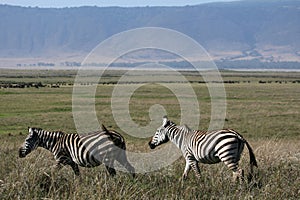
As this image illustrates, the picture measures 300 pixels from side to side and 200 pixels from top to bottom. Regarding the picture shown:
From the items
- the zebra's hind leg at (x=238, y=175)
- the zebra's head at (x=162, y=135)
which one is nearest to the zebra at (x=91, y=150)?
the zebra's hind leg at (x=238, y=175)

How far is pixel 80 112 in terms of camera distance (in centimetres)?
3997

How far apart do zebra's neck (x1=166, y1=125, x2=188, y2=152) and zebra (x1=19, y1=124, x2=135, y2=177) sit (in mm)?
1643

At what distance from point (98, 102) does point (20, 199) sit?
42.2 meters

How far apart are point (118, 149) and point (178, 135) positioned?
203cm

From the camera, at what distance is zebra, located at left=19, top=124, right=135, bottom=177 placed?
380 inches

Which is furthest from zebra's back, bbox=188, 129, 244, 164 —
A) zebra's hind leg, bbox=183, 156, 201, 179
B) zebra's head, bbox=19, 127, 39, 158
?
zebra's head, bbox=19, 127, 39, 158

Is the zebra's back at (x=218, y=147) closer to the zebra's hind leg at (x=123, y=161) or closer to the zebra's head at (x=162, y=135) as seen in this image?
the zebra's hind leg at (x=123, y=161)

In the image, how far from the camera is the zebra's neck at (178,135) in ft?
36.5

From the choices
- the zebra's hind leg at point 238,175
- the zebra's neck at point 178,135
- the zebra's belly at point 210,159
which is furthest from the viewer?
the zebra's neck at point 178,135

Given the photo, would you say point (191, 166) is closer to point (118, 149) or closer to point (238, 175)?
point (238, 175)

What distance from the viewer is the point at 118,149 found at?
9.71m

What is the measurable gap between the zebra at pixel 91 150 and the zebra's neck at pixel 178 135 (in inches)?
64.7

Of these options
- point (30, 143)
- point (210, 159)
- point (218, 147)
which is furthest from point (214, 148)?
point (30, 143)

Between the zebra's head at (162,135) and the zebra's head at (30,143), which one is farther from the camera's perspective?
the zebra's head at (162,135)
